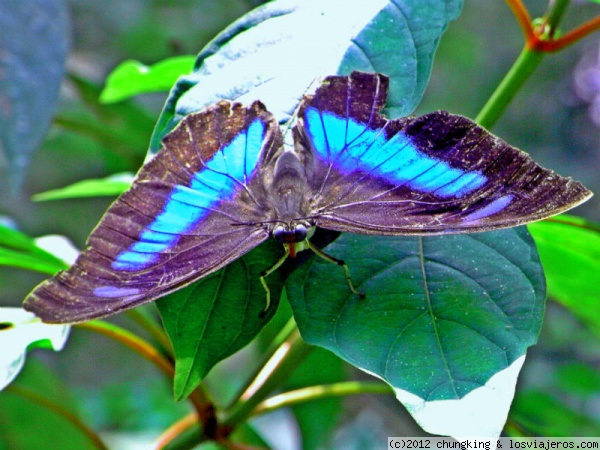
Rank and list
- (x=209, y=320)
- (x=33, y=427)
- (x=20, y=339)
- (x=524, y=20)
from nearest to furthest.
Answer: (x=209, y=320) < (x=20, y=339) < (x=524, y=20) < (x=33, y=427)

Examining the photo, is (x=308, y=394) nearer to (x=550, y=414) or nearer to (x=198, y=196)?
(x=198, y=196)

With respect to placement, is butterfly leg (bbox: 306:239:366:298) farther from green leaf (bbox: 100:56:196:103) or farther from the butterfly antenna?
green leaf (bbox: 100:56:196:103)

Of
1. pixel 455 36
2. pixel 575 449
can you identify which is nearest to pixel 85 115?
pixel 575 449

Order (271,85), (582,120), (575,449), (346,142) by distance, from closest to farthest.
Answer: (271,85) → (346,142) → (575,449) → (582,120)

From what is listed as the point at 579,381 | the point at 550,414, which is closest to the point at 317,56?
the point at 550,414

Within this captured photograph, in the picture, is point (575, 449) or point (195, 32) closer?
point (575, 449)

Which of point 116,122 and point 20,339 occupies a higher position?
point 116,122

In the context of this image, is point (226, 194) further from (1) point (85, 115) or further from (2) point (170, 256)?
(1) point (85, 115)
